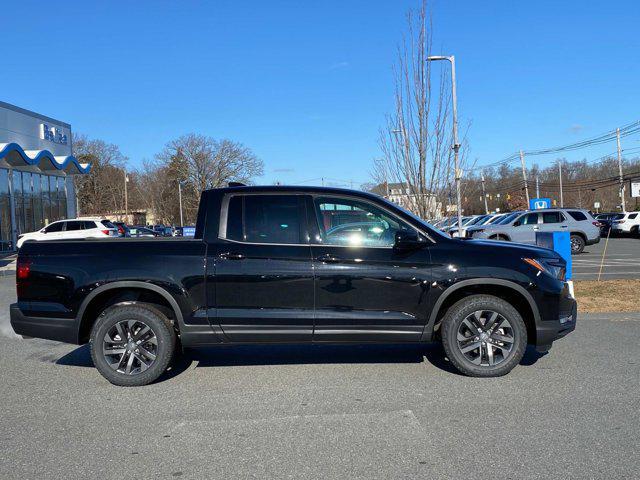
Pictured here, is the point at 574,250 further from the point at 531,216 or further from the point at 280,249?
the point at 280,249

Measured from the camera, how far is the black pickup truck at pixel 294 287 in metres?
5.26

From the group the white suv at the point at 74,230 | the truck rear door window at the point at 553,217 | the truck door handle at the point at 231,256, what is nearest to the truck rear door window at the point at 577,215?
the truck rear door window at the point at 553,217

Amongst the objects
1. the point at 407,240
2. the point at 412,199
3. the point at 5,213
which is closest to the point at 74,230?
the point at 5,213

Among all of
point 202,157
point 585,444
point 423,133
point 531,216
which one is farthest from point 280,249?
point 202,157

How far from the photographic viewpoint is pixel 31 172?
111 feet

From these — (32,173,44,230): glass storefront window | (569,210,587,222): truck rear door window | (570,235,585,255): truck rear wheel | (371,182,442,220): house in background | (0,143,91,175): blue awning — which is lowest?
(570,235,585,255): truck rear wheel

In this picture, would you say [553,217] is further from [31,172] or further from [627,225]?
[31,172]

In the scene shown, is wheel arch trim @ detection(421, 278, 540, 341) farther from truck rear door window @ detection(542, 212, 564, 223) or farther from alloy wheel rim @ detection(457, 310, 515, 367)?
truck rear door window @ detection(542, 212, 564, 223)

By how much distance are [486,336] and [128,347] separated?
349 centimetres

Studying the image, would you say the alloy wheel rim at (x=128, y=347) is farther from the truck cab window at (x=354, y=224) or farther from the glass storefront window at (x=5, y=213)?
the glass storefront window at (x=5, y=213)

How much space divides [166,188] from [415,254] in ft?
246

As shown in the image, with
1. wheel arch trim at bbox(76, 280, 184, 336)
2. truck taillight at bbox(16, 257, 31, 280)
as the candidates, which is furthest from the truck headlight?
truck taillight at bbox(16, 257, 31, 280)

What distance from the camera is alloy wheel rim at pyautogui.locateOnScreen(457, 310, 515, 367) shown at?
5.36 m

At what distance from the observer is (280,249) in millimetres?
5301
